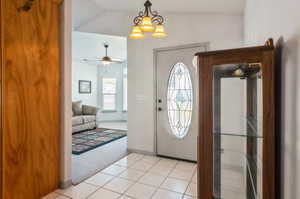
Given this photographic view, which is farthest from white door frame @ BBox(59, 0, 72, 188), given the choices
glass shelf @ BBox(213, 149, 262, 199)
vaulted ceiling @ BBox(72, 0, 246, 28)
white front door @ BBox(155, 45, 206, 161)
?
glass shelf @ BBox(213, 149, 262, 199)

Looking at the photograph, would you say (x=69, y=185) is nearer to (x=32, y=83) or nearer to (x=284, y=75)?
(x=32, y=83)

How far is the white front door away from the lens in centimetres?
304

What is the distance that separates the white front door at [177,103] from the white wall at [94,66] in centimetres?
221

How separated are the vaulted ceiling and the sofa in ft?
9.42

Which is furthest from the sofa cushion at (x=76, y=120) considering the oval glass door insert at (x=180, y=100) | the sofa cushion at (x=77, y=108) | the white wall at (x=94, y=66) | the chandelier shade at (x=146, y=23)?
the chandelier shade at (x=146, y=23)

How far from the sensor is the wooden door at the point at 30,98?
5.44 ft

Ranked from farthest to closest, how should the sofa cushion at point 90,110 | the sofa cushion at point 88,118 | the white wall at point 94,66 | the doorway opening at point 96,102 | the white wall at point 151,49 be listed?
1. the sofa cushion at point 90,110
2. the sofa cushion at point 88,118
3. the white wall at point 94,66
4. the doorway opening at point 96,102
5. the white wall at point 151,49

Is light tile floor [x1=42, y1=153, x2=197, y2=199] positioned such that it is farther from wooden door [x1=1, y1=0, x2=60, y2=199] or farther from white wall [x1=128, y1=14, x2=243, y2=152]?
white wall [x1=128, y1=14, x2=243, y2=152]

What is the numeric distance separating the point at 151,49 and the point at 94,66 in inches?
200

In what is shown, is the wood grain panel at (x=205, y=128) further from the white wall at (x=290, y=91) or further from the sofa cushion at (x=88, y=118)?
the sofa cushion at (x=88, y=118)

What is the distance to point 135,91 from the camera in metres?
3.52

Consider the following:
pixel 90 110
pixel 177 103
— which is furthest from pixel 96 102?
pixel 177 103

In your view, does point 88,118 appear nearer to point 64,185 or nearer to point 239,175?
point 64,185

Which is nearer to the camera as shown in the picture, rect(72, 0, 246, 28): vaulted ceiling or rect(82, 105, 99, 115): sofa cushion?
rect(72, 0, 246, 28): vaulted ceiling
